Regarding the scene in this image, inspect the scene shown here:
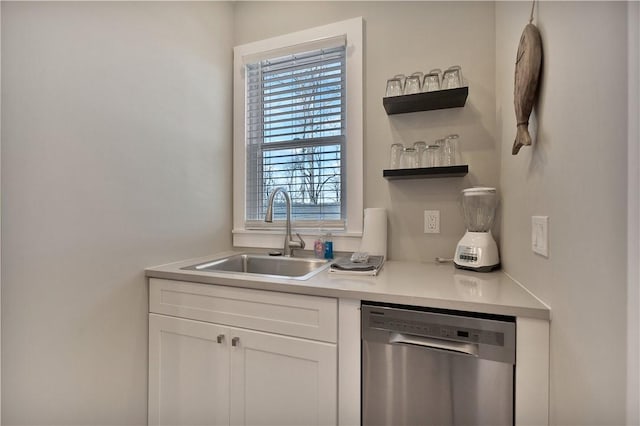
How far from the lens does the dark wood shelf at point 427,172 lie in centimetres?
138

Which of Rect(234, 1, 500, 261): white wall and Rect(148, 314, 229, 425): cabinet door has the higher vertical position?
Rect(234, 1, 500, 261): white wall

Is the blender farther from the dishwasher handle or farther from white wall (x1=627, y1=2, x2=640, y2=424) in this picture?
white wall (x1=627, y1=2, x2=640, y2=424)

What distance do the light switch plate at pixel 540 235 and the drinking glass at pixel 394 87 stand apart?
3.03 feet

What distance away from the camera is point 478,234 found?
131 centimetres

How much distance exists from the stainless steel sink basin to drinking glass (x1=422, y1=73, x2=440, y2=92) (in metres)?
1.07

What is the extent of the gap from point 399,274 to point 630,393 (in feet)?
2.55

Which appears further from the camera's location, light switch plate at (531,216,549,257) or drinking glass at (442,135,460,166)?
drinking glass at (442,135,460,166)

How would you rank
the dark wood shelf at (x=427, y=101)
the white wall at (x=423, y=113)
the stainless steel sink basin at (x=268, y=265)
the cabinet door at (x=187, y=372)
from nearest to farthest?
the cabinet door at (x=187, y=372)
the dark wood shelf at (x=427, y=101)
the white wall at (x=423, y=113)
the stainless steel sink basin at (x=268, y=265)

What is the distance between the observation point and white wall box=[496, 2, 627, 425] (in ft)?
1.80

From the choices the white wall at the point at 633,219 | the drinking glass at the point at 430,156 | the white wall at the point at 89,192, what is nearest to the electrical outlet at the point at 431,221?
the drinking glass at the point at 430,156

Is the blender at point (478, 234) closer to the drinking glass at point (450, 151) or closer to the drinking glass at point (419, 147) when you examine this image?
the drinking glass at point (450, 151)

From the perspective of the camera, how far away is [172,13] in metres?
1.49

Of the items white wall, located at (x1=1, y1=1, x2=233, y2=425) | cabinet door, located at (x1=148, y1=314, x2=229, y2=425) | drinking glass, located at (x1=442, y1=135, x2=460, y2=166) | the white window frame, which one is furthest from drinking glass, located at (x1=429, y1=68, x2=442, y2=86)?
cabinet door, located at (x1=148, y1=314, x2=229, y2=425)

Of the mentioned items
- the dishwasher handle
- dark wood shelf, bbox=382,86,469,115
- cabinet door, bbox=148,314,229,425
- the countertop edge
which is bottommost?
cabinet door, bbox=148,314,229,425
